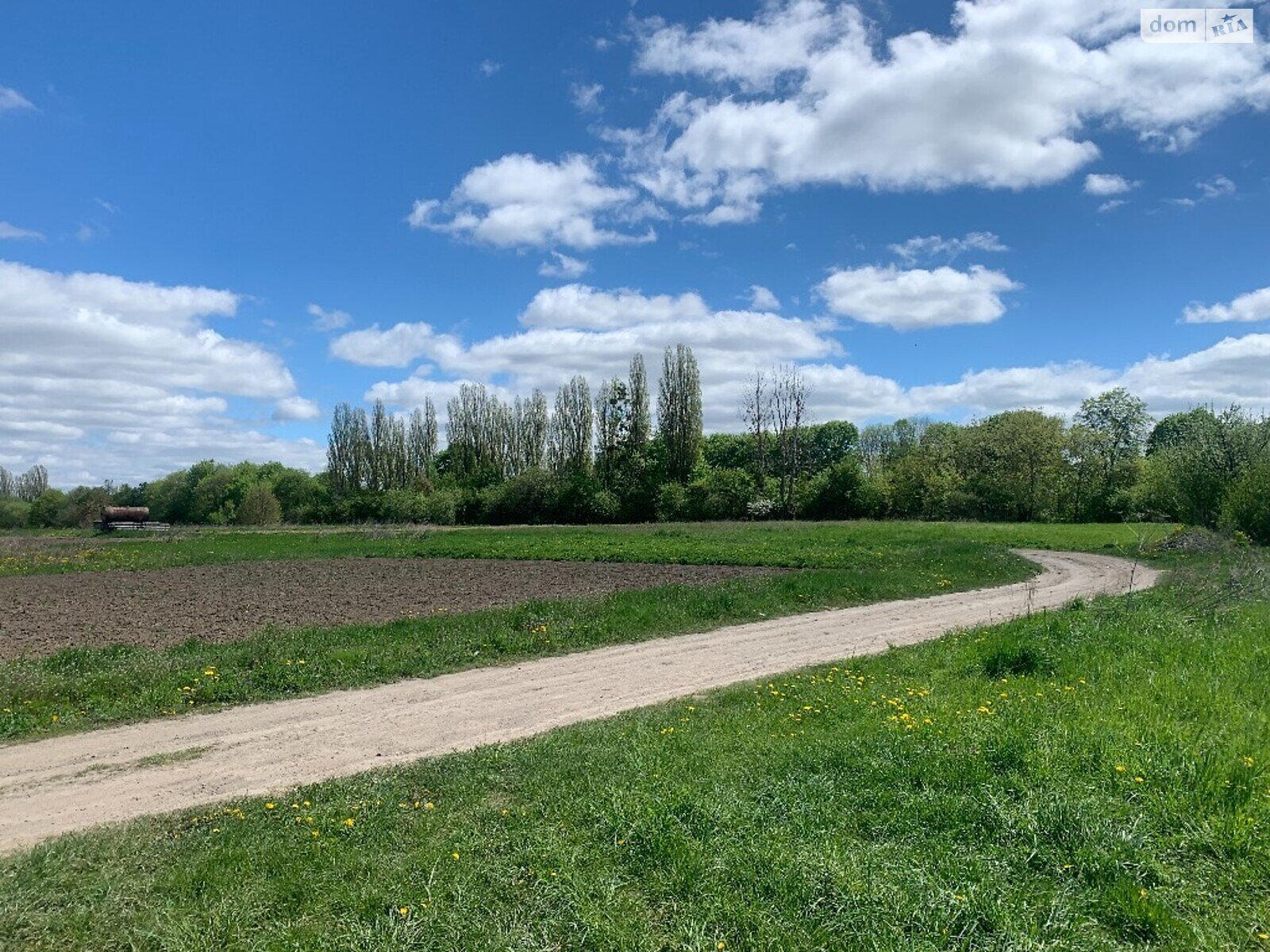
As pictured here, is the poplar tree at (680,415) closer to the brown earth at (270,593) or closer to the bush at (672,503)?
the bush at (672,503)

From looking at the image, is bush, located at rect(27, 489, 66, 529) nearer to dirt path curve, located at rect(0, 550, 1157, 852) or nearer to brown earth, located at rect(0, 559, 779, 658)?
brown earth, located at rect(0, 559, 779, 658)

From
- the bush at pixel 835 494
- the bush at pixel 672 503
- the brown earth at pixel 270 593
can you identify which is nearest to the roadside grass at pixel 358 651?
the brown earth at pixel 270 593

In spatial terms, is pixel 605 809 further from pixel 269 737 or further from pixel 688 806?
pixel 269 737

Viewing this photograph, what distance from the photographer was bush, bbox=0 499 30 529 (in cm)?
10994

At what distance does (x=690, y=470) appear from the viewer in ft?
268

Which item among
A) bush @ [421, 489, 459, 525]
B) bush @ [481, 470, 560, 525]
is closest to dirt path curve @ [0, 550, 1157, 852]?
bush @ [481, 470, 560, 525]

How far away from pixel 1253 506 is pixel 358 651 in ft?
114

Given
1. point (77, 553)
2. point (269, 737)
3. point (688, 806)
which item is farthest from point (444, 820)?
point (77, 553)

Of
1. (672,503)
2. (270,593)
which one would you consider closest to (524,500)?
(672,503)

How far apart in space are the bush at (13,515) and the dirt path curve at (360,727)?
131640mm

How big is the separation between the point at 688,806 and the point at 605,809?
0.68m

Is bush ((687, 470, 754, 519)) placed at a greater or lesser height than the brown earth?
greater

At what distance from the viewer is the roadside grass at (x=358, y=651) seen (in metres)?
10.4

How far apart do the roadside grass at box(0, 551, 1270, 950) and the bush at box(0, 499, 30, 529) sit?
A: 13622cm
